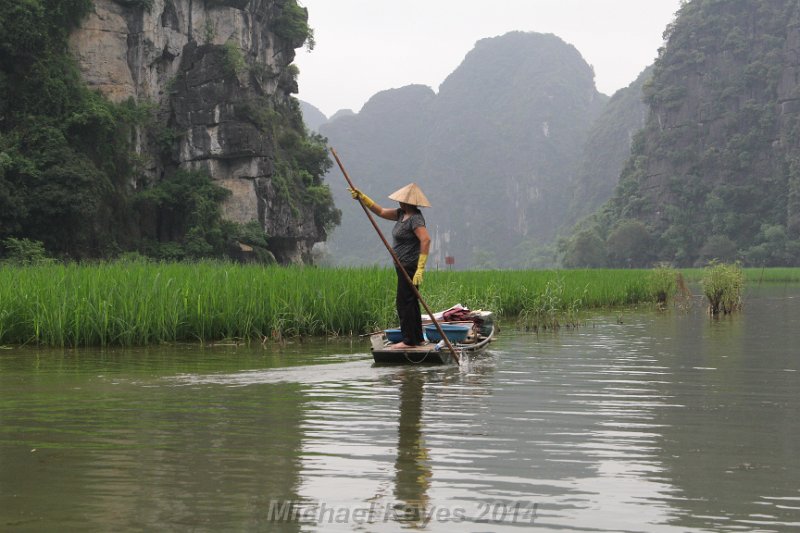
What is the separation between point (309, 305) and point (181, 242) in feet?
92.7

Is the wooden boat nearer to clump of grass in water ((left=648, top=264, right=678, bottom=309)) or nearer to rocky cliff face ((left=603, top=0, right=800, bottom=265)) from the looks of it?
clump of grass in water ((left=648, top=264, right=678, bottom=309))

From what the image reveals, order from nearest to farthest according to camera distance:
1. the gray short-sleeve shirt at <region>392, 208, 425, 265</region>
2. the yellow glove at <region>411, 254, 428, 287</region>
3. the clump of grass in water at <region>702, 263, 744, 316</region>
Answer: the yellow glove at <region>411, 254, 428, 287</region>
the gray short-sleeve shirt at <region>392, 208, 425, 265</region>
the clump of grass in water at <region>702, 263, 744, 316</region>

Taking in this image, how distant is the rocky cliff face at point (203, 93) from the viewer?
38438 mm

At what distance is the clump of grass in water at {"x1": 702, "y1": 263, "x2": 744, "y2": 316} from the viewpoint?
18.8 m

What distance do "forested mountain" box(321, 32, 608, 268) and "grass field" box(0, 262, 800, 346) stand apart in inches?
4891

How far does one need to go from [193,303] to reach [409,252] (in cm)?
357

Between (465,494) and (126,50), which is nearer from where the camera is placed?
(465,494)

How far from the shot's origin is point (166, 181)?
132 feet

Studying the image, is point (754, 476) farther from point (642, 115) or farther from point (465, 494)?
point (642, 115)

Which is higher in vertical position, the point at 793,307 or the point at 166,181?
the point at 166,181

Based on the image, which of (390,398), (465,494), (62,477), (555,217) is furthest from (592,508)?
(555,217)

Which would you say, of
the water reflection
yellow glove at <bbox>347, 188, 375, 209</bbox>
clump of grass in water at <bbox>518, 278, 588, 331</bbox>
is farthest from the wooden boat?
clump of grass in water at <bbox>518, 278, 588, 331</bbox>

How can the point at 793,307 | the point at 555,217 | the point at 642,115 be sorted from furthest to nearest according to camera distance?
the point at 555,217 < the point at 642,115 < the point at 793,307

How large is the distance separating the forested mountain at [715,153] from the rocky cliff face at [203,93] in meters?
49.7
